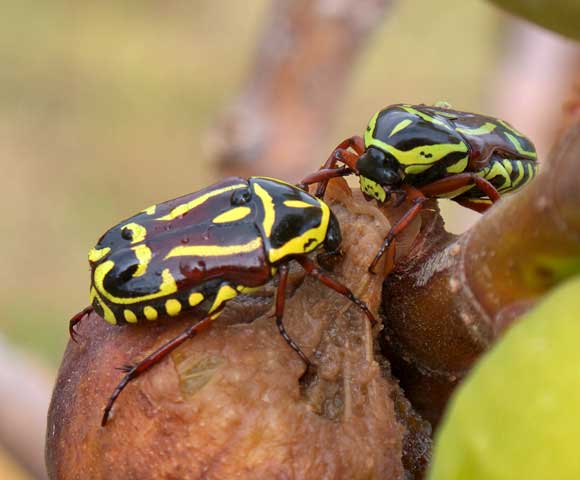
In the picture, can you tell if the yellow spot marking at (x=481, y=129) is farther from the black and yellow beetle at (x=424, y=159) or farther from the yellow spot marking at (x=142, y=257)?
the yellow spot marking at (x=142, y=257)

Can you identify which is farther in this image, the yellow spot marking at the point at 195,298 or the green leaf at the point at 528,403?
the yellow spot marking at the point at 195,298

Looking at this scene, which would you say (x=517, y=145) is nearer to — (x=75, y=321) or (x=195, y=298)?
(x=195, y=298)

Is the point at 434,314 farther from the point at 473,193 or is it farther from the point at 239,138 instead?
the point at 239,138

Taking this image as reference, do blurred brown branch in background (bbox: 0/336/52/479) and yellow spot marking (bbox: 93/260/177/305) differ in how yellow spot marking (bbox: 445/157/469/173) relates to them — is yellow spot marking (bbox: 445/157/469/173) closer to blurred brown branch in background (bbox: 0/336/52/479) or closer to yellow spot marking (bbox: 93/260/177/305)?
yellow spot marking (bbox: 93/260/177/305)

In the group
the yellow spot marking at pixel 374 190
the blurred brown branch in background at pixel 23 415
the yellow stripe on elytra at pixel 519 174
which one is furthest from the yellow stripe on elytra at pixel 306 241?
the blurred brown branch in background at pixel 23 415

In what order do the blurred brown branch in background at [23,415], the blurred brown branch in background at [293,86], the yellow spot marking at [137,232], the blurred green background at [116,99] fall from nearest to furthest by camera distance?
the yellow spot marking at [137,232], the blurred brown branch in background at [23,415], the blurred brown branch in background at [293,86], the blurred green background at [116,99]

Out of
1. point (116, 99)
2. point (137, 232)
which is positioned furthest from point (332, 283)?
point (116, 99)

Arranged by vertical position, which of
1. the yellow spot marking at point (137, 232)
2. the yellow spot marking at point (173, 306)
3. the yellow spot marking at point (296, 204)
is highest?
the yellow spot marking at point (296, 204)
